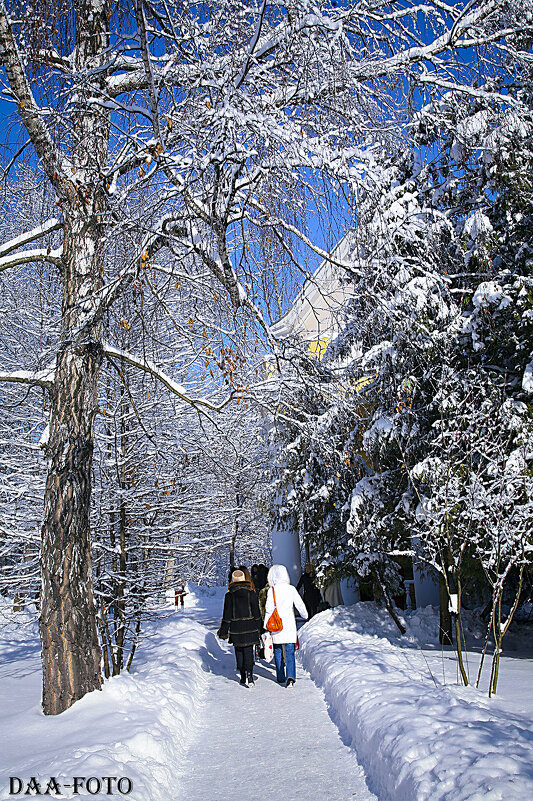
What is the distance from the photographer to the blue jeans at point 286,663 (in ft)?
25.4

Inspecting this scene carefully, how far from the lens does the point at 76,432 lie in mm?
5355

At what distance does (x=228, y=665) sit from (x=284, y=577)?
2.71 m

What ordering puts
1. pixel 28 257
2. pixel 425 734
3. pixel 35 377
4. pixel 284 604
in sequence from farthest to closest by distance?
pixel 284 604 < pixel 35 377 < pixel 28 257 < pixel 425 734

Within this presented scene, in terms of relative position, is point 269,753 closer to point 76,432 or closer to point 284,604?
point 284,604

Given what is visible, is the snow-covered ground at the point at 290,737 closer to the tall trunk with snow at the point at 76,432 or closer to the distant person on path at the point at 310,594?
the tall trunk with snow at the point at 76,432

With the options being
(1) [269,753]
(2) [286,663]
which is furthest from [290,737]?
(2) [286,663]

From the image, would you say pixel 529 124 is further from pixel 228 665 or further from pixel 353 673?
pixel 228 665

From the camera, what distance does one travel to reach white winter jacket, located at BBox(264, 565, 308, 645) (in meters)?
7.63

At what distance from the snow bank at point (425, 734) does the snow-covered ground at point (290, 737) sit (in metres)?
0.01

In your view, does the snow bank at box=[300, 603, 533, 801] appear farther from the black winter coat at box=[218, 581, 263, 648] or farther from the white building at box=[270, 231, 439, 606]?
the white building at box=[270, 231, 439, 606]

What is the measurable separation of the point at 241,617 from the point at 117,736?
3796 millimetres

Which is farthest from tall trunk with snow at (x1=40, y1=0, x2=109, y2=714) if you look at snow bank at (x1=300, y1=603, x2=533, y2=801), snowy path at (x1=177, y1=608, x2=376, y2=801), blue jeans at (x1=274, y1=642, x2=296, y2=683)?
blue jeans at (x1=274, y1=642, x2=296, y2=683)

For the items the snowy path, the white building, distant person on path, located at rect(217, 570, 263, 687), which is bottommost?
the snowy path

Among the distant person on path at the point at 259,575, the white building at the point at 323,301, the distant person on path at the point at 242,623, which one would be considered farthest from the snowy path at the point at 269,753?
the distant person on path at the point at 259,575
